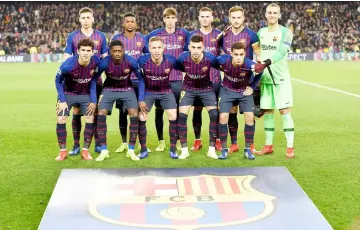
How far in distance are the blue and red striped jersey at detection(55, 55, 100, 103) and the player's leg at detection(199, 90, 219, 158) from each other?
149 cm

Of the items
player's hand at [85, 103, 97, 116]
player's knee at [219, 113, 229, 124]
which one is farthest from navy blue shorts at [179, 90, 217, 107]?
player's hand at [85, 103, 97, 116]

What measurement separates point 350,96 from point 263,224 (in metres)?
11.7

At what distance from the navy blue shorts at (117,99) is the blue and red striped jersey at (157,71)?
0.96 feet

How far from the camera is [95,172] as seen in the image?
6.66 m

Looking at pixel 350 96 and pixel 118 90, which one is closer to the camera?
pixel 118 90

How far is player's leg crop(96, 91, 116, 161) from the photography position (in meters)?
7.81

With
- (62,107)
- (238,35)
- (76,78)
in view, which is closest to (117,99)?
(76,78)

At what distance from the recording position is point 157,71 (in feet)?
25.5

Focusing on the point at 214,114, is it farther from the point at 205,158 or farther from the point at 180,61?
the point at 180,61

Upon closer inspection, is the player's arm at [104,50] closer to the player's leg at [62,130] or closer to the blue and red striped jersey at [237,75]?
the player's leg at [62,130]

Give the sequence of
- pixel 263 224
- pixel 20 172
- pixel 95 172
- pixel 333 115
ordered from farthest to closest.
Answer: pixel 333 115 → pixel 20 172 → pixel 95 172 → pixel 263 224

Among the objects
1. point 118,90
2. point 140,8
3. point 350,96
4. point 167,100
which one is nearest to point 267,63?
point 167,100

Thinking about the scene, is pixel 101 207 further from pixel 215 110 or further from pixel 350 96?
pixel 350 96

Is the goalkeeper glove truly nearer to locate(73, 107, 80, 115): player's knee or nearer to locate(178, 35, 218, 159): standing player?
locate(178, 35, 218, 159): standing player
